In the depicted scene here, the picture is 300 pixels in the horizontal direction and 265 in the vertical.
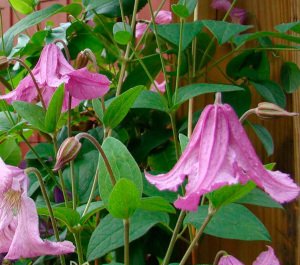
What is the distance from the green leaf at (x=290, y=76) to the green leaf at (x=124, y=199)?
471mm

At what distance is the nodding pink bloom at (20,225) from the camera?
578mm

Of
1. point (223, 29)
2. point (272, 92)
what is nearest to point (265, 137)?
point (272, 92)

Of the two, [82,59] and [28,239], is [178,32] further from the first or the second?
[28,239]

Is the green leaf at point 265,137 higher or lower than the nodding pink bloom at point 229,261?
higher

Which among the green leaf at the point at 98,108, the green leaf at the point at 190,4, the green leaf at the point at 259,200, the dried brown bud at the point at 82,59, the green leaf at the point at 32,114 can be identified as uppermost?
the green leaf at the point at 190,4

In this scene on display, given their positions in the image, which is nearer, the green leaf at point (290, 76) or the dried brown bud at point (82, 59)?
the dried brown bud at point (82, 59)

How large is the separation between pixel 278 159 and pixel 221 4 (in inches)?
11.8

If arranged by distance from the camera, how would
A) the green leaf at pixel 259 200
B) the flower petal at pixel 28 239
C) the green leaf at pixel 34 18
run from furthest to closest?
the green leaf at pixel 34 18 < the green leaf at pixel 259 200 < the flower petal at pixel 28 239

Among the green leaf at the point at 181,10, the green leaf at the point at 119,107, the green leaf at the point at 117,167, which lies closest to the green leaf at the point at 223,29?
the green leaf at the point at 181,10

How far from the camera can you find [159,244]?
3.14 feet

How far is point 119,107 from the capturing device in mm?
709

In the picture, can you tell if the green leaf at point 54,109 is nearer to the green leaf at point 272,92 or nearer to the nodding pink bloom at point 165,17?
the green leaf at point 272,92

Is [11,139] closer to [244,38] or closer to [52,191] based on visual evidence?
[52,191]

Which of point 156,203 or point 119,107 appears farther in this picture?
point 119,107
